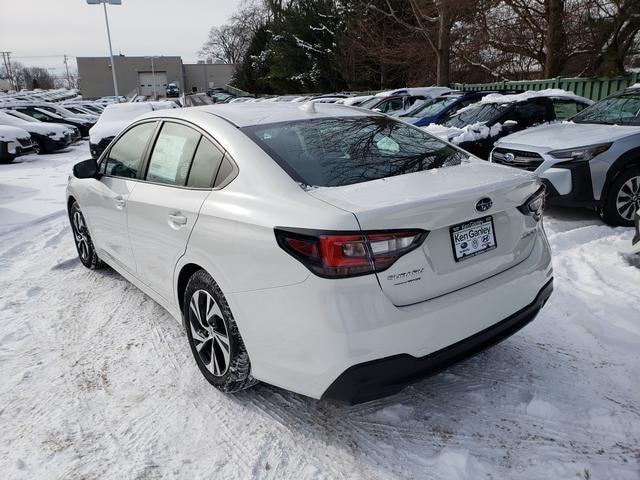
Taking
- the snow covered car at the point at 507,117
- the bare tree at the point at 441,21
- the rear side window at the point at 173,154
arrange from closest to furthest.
Result: the rear side window at the point at 173,154 → the snow covered car at the point at 507,117 → the bare tree at the point at 441,21

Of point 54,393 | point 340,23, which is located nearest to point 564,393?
point 54,393

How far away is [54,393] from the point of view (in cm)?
304

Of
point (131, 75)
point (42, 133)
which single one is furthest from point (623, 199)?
point (131, 75)

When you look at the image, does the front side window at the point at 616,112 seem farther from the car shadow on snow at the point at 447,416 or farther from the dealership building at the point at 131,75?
the dealership building at the point at 131,75

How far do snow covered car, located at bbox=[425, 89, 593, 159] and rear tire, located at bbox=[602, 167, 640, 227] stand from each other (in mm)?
3128

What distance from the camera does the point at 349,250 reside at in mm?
2096

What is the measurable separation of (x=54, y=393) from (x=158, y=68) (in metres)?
95.0

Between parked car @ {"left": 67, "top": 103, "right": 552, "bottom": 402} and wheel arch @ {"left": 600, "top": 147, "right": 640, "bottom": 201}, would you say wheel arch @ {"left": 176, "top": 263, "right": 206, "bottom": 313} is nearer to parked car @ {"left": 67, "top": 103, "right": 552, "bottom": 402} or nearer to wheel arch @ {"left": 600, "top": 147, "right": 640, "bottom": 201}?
parked car @ {"left": 67, "top": 103, "right": 552, "bottom": 402}

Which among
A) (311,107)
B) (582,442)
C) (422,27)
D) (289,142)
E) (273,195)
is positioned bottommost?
(582,442)

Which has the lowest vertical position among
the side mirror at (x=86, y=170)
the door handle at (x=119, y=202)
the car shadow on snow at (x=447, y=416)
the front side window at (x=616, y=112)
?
the car shadow on snow at (x=447, y=416)

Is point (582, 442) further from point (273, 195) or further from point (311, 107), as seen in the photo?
point (311, 107)

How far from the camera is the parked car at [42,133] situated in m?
16.6

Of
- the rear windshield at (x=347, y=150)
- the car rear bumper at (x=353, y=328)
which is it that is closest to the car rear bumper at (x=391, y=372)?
the car rear bumper at (x=353, y=328)

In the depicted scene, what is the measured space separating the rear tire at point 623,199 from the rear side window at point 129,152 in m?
4.84
